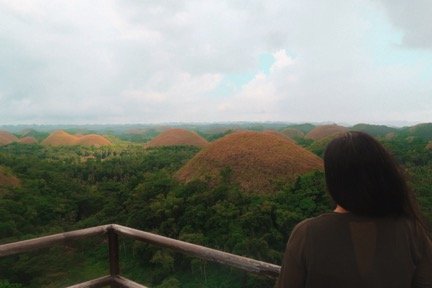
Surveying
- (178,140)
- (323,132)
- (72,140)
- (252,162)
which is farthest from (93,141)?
(252,162)

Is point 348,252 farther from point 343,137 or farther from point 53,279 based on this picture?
point 53,279

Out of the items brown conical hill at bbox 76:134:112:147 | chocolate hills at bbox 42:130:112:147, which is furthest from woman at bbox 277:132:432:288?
chocolate hills at bbox 42:130:112:147

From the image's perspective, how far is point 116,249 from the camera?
2186mm

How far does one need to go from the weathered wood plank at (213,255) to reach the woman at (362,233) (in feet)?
1.81

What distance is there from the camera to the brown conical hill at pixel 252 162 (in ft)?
68.0

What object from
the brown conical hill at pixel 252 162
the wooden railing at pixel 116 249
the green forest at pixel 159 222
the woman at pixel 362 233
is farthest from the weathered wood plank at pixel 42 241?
the brown conical hill at pixel 252 162

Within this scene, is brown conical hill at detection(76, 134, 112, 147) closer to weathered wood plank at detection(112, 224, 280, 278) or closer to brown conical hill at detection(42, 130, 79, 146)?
brown conical hill at detection(42, 130, 79, 146)

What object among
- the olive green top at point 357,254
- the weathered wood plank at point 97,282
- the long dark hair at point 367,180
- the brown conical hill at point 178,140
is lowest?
the brown conical hill at point 178,140

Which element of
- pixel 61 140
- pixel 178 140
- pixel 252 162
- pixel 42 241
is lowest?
pixel 61 140

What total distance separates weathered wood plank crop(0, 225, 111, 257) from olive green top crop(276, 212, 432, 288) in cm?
146

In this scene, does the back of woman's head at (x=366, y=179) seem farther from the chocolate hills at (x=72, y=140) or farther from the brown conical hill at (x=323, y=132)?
the chocolate hills at (x=72, y=140)

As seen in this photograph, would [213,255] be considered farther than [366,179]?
Yes

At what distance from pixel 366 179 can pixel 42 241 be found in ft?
5.49

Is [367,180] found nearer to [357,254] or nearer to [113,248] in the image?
[357,254]
